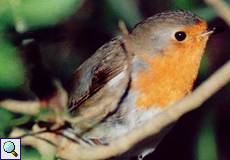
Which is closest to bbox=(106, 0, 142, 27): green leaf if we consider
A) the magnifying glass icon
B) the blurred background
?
the blurred background

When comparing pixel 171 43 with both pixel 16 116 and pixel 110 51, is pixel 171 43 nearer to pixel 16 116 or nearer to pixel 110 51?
pixel 110 51

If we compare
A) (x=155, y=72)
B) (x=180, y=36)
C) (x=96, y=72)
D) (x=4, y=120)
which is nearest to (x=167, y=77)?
(x=155, y=72)

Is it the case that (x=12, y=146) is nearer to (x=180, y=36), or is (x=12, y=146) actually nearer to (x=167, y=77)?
(x=167, y=77)

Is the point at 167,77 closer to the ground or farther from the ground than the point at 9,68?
farther from the ground

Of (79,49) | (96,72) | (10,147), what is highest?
(79,49)

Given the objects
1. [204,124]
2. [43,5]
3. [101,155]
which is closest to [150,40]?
[204,124]

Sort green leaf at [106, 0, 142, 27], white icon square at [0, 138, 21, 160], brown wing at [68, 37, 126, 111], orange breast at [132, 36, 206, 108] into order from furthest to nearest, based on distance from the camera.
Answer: brown wing at [68, 37, 126, 111] → orange breast at [132, 36, 206, 108] → green leaf at [106, 0, 142, 27] → white icon square at [0, 138, 21, 160]

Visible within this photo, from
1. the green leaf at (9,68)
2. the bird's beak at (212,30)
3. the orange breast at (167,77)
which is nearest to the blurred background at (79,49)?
the green leaf at (9,68)

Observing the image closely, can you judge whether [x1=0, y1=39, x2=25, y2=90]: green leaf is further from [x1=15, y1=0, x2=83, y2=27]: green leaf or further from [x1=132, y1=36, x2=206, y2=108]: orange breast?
[x1=132, y1=36, x2=206, y2=108]: orange breast
